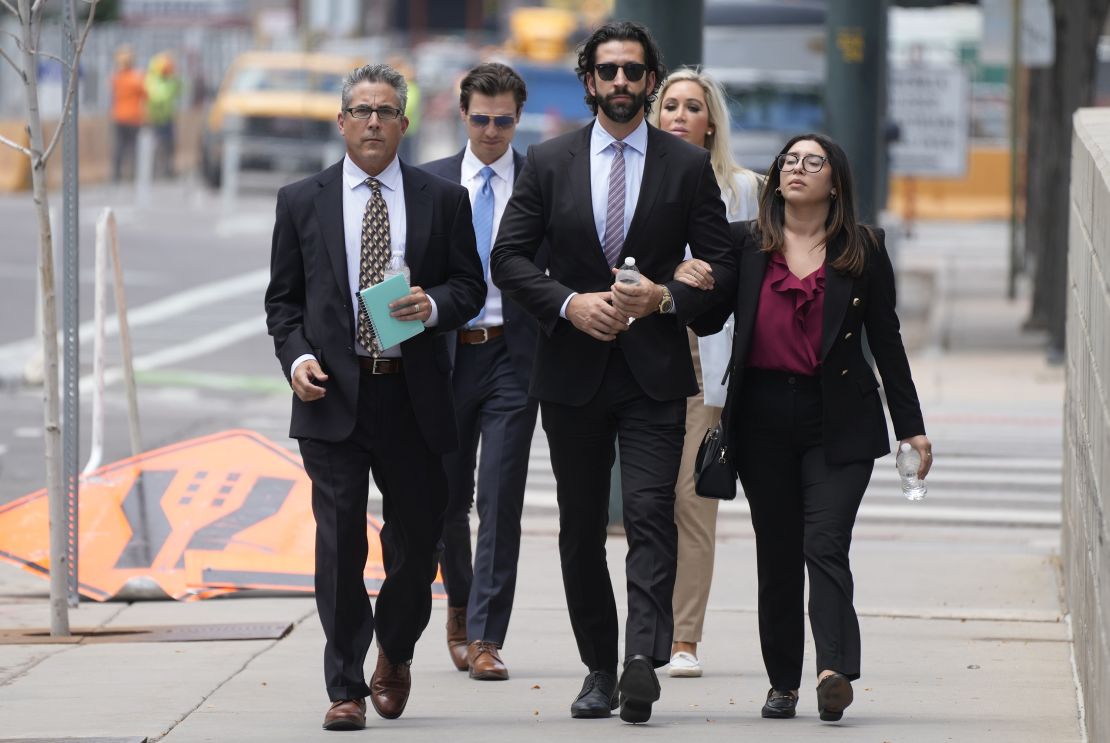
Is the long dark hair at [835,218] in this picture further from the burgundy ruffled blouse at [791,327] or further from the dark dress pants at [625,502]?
the dark dress pants at [625,502]

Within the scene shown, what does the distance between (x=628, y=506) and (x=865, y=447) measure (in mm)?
719

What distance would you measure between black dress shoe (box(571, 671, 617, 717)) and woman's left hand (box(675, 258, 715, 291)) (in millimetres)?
1235

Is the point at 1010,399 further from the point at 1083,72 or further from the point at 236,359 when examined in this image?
the point at 236,359

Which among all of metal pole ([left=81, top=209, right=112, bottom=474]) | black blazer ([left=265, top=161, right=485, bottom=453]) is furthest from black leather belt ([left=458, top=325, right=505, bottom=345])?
metal pole ([left=81, top=209, right=112, bottom=474])

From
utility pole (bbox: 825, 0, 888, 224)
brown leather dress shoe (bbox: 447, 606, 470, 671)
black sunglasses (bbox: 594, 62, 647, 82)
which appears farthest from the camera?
utility pole (bbox: 825, 0, 888, 224)

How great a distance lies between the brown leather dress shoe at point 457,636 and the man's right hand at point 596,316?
172 cm

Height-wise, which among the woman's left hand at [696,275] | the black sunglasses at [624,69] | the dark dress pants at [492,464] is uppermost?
the black sunglasses at [624,69]

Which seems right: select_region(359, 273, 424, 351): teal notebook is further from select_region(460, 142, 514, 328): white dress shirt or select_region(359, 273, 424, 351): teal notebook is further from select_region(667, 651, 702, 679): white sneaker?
select_region(667, 651, 702, 679): white sneaker

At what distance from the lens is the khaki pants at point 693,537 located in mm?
7398

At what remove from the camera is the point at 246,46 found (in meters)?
53.5

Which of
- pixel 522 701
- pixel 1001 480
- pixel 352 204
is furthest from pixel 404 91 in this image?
pixel 1001 480

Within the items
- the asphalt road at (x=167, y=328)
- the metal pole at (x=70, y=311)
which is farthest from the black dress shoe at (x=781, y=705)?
the asphalt road at (x=167, y=328)

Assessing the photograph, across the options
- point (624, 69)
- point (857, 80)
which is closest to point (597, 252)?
point (624, 69)

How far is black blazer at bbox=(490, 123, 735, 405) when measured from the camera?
632cm
